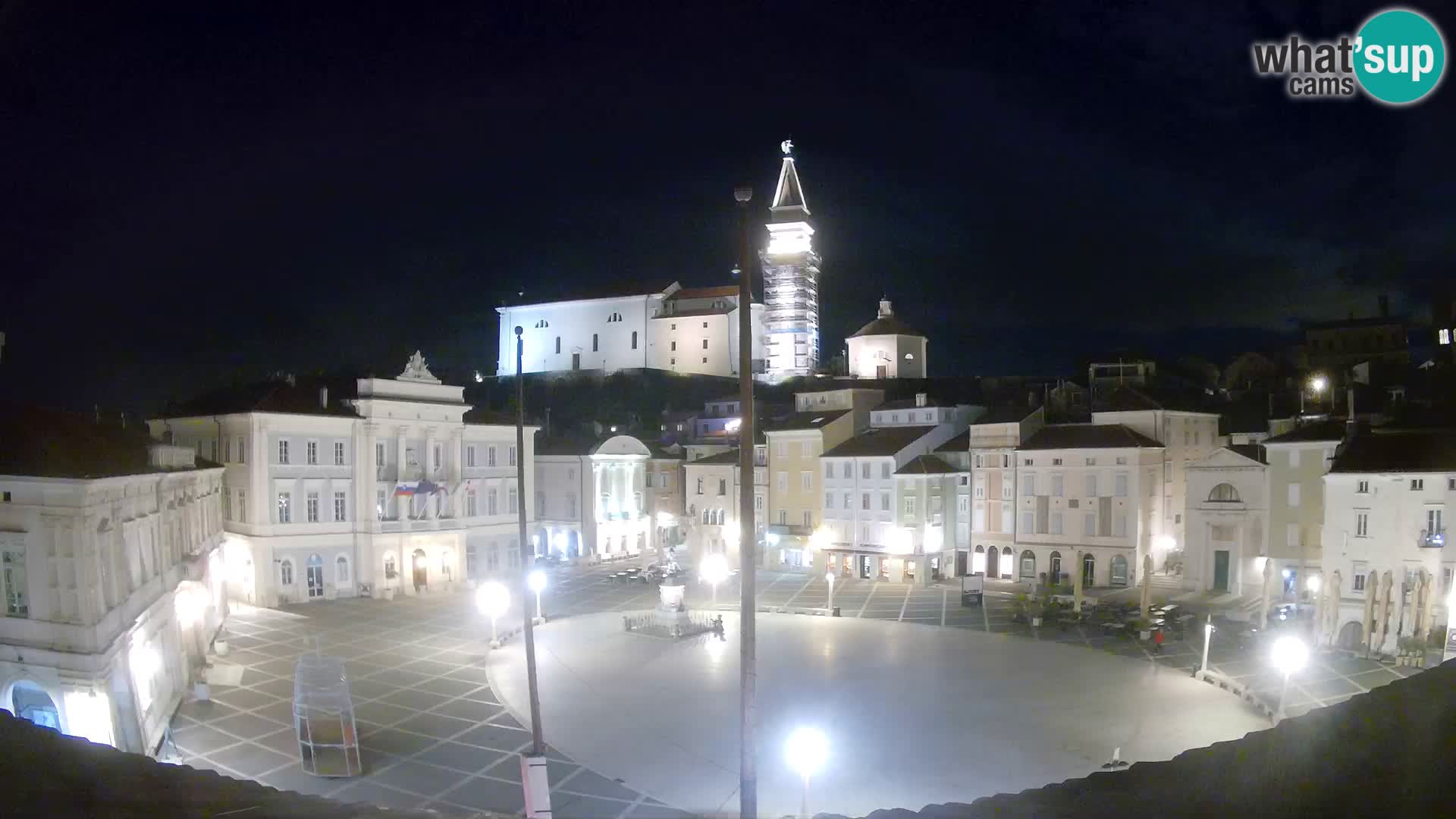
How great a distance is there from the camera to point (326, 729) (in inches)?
817

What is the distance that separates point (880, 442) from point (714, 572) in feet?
53.2

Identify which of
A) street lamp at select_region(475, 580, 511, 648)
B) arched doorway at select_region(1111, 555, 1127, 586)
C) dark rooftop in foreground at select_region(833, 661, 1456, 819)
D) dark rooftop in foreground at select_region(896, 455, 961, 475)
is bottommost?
arched doorway at select_region(1111, 555, 1127, 586)

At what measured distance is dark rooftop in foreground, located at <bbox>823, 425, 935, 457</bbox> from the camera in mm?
52281

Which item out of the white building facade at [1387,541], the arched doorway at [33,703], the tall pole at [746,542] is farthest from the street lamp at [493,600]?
the white building facade at [1387,541]

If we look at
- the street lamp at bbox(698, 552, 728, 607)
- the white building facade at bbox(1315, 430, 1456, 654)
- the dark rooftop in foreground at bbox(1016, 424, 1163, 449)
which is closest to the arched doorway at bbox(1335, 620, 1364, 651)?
the white building facade at bbox(1315, 430, 1456, 654)

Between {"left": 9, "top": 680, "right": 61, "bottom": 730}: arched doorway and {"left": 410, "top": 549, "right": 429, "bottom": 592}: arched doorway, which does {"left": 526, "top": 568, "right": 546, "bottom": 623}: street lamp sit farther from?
{"left": 9, "top": 680, "right": 61, "bottom": 730}: arched doorway

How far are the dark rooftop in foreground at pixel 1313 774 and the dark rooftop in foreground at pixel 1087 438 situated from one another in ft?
136

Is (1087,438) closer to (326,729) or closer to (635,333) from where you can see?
(326,729)

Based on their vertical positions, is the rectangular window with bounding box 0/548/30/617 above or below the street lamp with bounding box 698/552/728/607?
above

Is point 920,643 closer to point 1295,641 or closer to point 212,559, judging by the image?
point 1295,641

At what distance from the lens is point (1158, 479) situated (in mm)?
46562

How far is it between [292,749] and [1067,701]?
19725 millimetres

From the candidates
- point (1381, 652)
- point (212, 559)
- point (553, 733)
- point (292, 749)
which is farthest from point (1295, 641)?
point (212, 559)

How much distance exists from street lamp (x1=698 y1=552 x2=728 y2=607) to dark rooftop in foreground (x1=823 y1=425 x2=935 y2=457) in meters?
9.48
